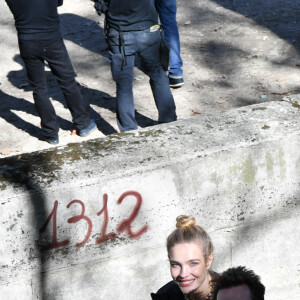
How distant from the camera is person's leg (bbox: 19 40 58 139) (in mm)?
6297

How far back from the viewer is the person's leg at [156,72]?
6023 mm

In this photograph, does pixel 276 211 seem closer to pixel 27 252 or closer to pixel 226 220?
pixel 226 220

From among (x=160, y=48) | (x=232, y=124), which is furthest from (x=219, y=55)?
(x=232, y=124)

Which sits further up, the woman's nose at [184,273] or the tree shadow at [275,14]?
the woman's nose at [184,273]

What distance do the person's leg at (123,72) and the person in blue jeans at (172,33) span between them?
161 cm

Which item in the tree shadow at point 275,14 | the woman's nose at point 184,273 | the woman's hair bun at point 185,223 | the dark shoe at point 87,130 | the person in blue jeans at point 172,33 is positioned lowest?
the tree shadow at point 275,14

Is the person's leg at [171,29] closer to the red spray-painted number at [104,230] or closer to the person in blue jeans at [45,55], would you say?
the person in blue jeans at [45,55]

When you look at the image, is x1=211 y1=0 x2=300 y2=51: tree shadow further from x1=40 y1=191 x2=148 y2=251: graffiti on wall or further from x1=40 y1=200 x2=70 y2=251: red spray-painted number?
x1=40 y1=200 x2=70 y2=251: red spray-painted number

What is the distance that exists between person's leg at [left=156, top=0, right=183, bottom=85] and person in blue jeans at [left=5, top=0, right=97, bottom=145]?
139 centimetres

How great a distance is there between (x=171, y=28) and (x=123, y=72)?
5.80 ft

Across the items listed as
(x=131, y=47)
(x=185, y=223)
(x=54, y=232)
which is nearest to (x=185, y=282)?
(x=185, y=223)

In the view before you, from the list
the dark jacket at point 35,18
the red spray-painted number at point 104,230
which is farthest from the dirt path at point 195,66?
the red spray-painted number at point 104,230

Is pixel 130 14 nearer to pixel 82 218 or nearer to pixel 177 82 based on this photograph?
pixel 177 82

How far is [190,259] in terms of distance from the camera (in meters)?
3.08
